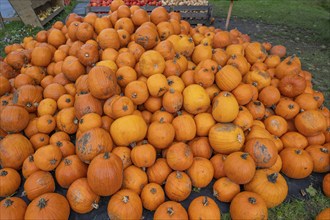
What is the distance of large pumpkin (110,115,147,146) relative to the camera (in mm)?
2572

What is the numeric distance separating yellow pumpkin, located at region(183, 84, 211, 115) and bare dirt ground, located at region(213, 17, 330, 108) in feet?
10.2

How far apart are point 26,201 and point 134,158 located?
1.30 metres

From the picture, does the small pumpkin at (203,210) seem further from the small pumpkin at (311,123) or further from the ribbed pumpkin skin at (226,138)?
the small pumpkin at (311,123)

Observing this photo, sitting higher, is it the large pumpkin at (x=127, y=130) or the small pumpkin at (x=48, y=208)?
the large pumpkin at (x=127, y=130)

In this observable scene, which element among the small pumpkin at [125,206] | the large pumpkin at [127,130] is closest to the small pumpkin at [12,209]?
the small pumpkin at [125,206]

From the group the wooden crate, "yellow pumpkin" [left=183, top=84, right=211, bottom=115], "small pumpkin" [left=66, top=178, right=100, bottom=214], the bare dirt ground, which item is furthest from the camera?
the wooden crate

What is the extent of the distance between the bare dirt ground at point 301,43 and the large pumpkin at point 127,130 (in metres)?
3.96

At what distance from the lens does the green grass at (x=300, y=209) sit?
2576mm

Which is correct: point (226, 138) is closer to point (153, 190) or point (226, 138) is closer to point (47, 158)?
point (153, 190)

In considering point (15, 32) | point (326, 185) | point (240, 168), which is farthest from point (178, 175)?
point (15, 32)

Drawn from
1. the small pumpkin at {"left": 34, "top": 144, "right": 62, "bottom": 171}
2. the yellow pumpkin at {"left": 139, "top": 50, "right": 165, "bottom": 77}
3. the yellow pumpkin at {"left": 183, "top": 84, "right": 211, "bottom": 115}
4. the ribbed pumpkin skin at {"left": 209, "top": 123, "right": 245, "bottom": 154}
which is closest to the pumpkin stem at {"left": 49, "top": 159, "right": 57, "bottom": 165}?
the small pumpkin at {"left": 34, "top": 144, "right": 62, "bottom": 171}

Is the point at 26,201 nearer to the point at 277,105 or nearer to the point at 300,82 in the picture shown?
the point at 277,105

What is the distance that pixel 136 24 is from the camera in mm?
3865

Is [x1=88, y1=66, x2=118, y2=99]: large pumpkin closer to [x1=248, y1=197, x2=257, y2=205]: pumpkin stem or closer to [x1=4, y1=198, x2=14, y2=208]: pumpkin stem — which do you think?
[x1=4, y1=198, x2=14, y2=208]: pumpkin stem
